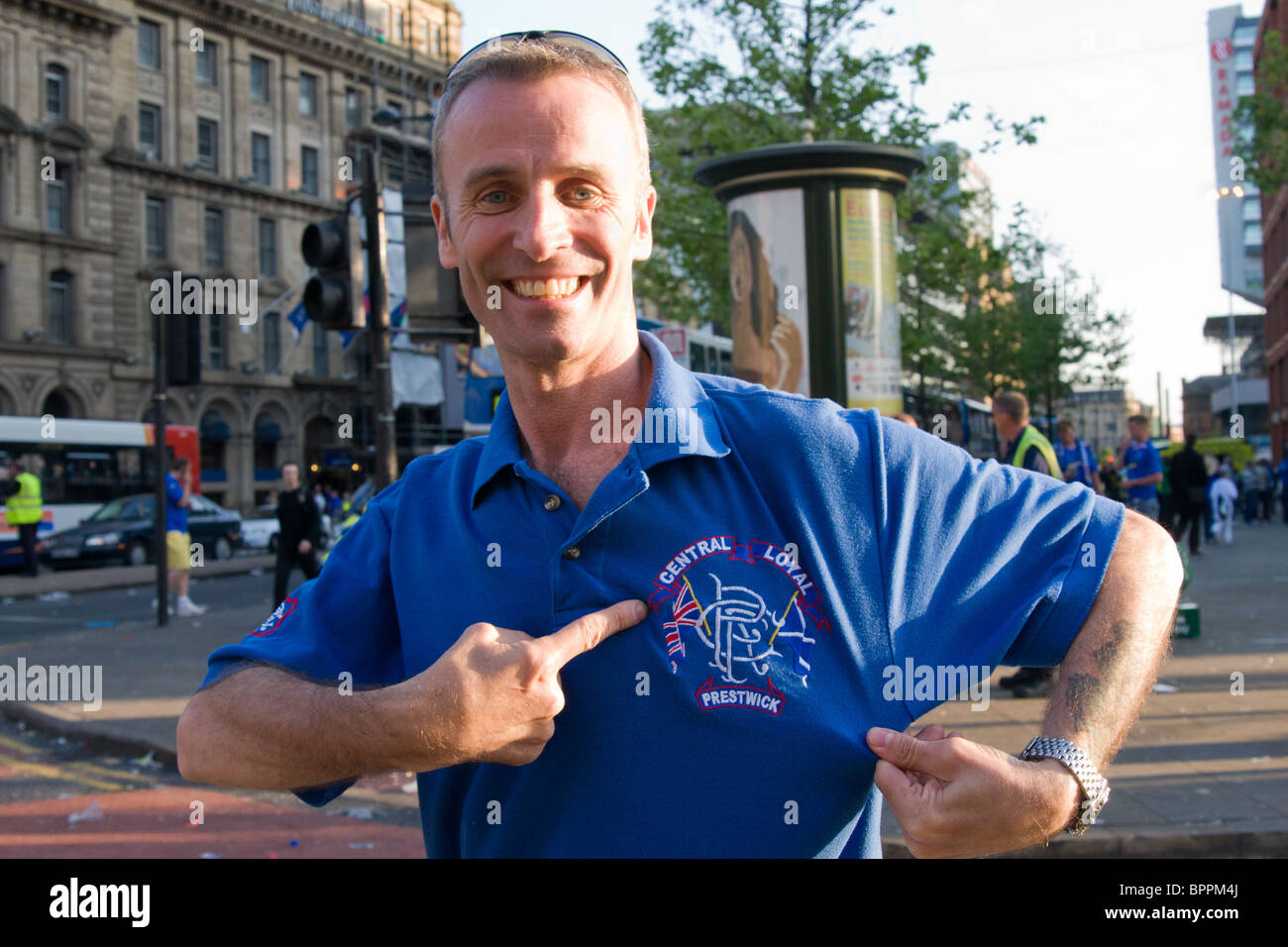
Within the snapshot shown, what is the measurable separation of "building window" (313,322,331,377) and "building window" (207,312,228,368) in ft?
14.4

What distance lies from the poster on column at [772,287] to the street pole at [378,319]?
3.51 m

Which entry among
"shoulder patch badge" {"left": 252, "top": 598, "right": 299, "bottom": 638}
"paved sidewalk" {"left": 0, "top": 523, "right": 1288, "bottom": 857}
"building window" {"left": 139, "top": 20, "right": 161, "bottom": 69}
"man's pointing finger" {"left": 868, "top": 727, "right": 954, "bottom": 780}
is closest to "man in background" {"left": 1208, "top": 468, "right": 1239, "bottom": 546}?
"paved sidewalk" {"left": 0, "top": 523, "right": 1288, "bottom": 857}

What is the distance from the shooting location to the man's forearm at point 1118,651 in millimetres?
1438

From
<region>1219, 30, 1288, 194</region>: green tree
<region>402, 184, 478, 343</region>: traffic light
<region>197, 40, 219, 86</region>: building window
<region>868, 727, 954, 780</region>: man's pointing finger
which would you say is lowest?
<region>868, 727, 954, 780</region>: man's pointing finger

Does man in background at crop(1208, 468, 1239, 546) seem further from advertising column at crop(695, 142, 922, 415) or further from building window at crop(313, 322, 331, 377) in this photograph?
building window at crop(313, 322, 331, 377)

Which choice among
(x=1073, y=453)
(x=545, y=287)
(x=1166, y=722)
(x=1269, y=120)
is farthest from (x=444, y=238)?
(x=1269, y=120)

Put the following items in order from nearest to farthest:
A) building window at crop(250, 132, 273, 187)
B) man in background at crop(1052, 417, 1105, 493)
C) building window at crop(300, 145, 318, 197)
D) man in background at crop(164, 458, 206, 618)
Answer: man in background at crop(1052, 417, 1105, 493) → man in background at crop(164, 458, 206, 618) → building window at crop(250, 132, 273, 187) → building window at crop(300, 145, 318, 197)

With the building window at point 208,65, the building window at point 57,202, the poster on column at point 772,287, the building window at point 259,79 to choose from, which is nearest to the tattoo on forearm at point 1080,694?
the poster on column at point 772,287

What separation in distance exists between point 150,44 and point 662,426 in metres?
47.3

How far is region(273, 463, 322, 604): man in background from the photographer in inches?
513

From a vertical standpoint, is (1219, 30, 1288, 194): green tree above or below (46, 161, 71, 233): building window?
below

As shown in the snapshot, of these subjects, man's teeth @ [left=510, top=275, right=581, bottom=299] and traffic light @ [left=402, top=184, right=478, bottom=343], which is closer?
man's teeth @ [left=510, top=275, right=581, bottom=299]
